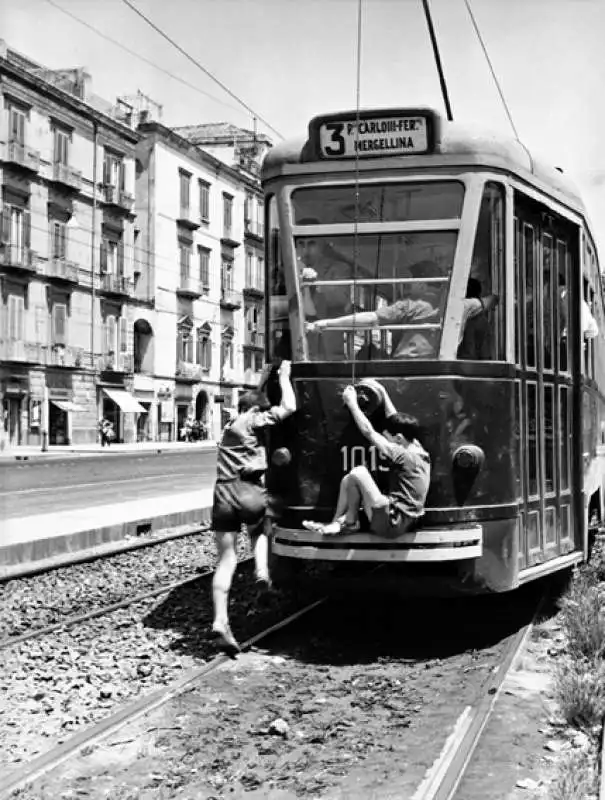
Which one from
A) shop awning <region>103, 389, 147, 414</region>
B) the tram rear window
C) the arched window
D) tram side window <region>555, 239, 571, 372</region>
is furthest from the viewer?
the arched window

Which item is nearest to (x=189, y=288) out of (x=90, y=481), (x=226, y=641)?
(x=90, y=481)

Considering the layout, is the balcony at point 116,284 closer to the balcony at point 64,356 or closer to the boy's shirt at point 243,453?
the balcony at point 64,356

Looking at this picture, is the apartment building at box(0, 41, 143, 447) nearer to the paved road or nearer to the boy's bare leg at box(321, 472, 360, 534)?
the paved road

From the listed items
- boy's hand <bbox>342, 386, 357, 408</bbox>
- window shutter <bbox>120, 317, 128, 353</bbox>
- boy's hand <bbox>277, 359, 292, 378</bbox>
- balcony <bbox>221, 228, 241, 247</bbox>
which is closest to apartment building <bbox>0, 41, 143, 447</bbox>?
window shutter <bbox>120, 317, 128, 353</bbox>

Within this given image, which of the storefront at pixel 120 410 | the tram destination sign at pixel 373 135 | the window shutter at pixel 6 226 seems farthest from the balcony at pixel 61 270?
the tram destination sign at pixel 373 135

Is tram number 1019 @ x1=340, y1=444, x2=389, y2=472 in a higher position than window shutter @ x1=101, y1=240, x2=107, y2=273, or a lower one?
lower

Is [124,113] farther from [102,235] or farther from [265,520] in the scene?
[265,520]

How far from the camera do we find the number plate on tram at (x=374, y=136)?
7.01 metres

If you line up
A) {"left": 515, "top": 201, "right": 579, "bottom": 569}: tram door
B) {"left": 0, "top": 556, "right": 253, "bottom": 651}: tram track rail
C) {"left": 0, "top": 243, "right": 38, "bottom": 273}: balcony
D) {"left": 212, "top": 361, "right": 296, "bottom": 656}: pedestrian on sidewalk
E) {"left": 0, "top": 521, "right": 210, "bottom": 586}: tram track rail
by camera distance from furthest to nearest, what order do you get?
{"left": 0, "top": 243, "right": 38, "bottom": 273}: balcony, {"left": 0, "top": 521, "right": 210, "bottom": 586}: tram track rail, {"left": 0, "top": 556, "right": 253, "bottom": 651}: tram track rail, {"left": 515, "top": 201, "right": 579, "bottom": 569}: tram door, {"left": 212, "top": 361, "right": 296, "bottom": 656}: pedestrian on sidewalk

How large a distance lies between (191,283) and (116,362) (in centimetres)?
1389

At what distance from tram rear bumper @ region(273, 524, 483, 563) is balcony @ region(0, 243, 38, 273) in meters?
22.2

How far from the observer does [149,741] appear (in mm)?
5270

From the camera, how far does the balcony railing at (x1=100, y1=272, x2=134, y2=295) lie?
122ft

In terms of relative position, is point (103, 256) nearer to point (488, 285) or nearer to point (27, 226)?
point (27, 226)
